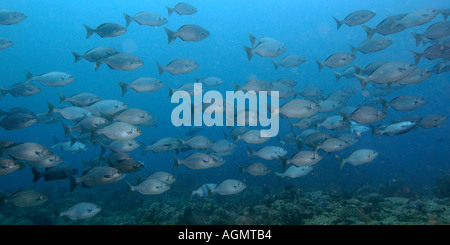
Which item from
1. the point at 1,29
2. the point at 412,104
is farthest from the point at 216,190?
the point at 1,29

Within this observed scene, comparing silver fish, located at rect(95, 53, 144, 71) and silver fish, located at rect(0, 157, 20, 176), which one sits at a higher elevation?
silver fish, located at rect(95, 53, 144, 71)

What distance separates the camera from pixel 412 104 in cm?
616

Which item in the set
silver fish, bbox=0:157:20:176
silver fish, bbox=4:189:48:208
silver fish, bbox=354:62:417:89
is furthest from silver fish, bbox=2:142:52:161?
silver fish, bbox=354:62:417:89

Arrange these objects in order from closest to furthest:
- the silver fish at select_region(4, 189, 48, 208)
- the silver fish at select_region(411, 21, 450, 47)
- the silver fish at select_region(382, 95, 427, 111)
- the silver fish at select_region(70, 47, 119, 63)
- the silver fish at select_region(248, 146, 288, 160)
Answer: the silver fish at select_region(4, 189, 48, 208) → the silver fish at select_region(382, 95, 427, 111) → the silver fish at select_region(411, 21, 450, 47) → the silver fish at select_region(248, 146, 288, 160) → the silver fish at select_region(70, 47, 119, 63)

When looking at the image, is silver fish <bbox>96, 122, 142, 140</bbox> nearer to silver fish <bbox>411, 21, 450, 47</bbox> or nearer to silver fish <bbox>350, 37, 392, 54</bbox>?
silver fish <bbox>350, 37, 392, 54</bbox>

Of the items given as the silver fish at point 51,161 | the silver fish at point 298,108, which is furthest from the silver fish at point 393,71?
the silver fish at point 51,161

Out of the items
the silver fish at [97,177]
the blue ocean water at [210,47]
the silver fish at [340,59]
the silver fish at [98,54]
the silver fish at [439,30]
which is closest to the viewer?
the silver fish at [97,177]

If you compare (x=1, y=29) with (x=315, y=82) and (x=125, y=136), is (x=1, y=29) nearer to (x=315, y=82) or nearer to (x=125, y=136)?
(x=125, y=136)

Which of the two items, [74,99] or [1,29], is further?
[1,29]

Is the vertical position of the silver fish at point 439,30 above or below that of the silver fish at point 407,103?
above

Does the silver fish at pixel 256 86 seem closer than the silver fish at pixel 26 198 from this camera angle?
No

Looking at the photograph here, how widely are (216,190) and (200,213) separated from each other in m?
1.57

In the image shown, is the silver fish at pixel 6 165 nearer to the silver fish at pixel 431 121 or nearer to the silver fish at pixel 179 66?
the silver fish at pixel 179 66
